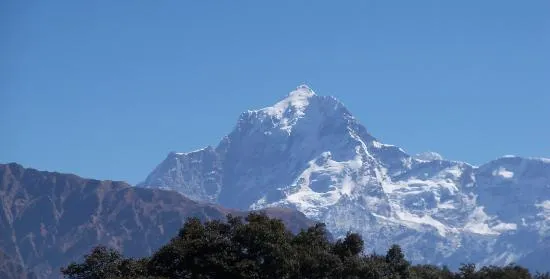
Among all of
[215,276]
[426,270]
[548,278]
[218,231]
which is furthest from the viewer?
[548,278]

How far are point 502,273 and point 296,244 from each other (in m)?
52.3

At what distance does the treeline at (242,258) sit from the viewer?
10431cm

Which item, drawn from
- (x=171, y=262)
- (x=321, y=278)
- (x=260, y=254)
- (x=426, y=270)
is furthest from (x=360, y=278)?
(x=426, y=270)

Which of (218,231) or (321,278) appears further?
(218,231)

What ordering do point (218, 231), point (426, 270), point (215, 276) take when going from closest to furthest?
point (215, 276), point (218, 231), point (426, 270)

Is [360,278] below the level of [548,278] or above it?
below

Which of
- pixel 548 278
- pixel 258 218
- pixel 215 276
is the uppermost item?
pixel 548 278

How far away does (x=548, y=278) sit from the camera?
175 m

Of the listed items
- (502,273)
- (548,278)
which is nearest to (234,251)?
Answer: (502,273)

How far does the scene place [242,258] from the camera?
350ft

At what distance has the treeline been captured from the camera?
104312mm

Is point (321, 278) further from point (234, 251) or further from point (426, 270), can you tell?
point (426, 270)

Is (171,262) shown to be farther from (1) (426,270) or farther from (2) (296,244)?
(1) (426,270)

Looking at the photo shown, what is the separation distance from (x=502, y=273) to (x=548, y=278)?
78.1 feet
